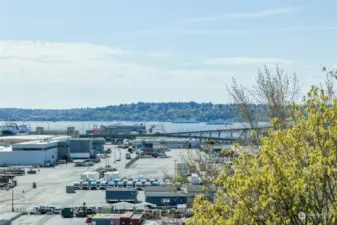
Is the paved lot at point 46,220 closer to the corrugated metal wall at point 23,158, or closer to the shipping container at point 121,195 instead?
the shipping container at point 121,195

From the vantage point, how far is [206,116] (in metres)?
187

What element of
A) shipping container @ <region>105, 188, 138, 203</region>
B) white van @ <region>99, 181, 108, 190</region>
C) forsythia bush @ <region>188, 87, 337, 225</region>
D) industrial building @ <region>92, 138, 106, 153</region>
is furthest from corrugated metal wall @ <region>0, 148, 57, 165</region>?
forsythia bush @ <region>188, 87, 337, 225</region>

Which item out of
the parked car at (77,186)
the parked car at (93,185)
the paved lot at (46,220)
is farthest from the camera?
the parked car at (93,185)

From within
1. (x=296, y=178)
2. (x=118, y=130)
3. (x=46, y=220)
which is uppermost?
(x=296, y=178)

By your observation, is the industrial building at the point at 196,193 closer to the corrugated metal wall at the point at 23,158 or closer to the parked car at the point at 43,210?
the parked car at the point at 43,210

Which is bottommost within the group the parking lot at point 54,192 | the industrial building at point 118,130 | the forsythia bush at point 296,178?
the parking lot at point 54,192

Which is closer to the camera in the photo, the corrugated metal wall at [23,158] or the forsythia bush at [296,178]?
the forsythia bush at [296,178]

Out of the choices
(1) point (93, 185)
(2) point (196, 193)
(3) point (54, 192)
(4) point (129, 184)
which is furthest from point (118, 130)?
(2) point (196, 193)

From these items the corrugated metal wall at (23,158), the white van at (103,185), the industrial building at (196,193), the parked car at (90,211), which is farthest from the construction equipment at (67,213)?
the corrugated metal wall at (23,158)

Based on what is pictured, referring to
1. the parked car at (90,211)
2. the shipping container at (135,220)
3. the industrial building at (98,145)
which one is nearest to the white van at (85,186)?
the parked car at (90,211)

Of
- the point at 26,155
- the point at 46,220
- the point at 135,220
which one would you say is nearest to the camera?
the point at 135,220

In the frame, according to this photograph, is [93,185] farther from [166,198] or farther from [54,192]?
[166,198]

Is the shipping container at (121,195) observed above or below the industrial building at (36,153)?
below

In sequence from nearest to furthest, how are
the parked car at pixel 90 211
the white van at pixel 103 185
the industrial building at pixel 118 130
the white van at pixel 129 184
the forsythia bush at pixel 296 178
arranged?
the forsythia bush at pixel 296 178
the parked car at pixel 90 211
the white van at pixel 103 185
the white van at pixel 129 184
the industrial building at pixel 118 130
